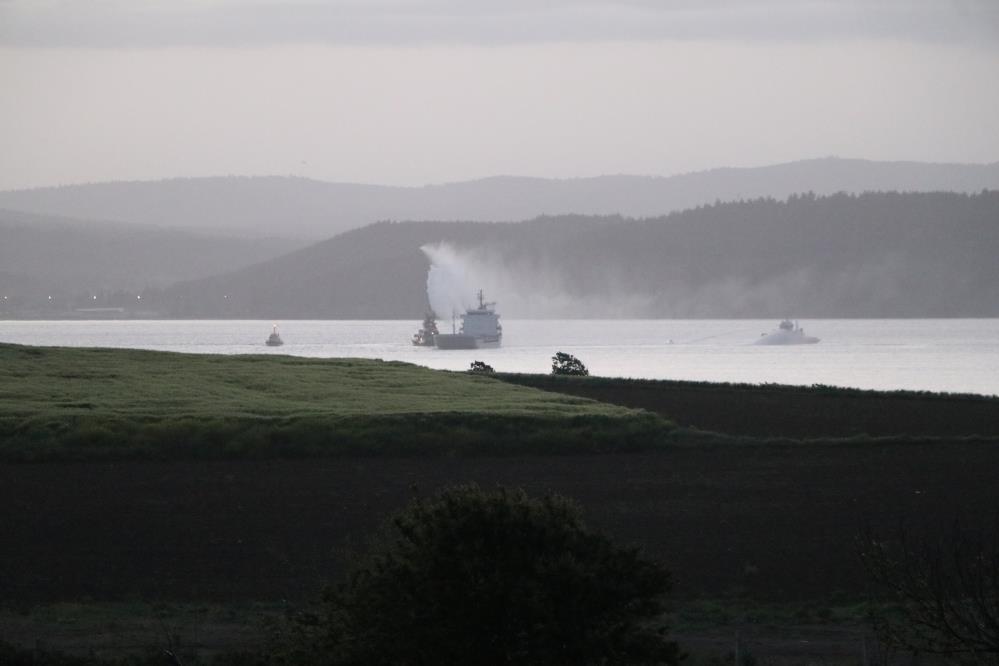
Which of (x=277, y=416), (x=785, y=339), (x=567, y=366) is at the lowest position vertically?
(x=277, y=416)

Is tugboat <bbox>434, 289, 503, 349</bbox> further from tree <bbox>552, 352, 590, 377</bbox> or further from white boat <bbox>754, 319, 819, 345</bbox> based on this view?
tree <bbox>552, 352, 590, 377</bbox>

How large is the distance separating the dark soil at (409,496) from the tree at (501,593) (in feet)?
14.2

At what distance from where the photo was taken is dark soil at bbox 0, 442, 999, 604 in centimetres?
1841

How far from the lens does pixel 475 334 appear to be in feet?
438

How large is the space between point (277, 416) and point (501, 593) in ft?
75.5

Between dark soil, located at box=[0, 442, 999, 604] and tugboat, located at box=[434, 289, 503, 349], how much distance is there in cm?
10020

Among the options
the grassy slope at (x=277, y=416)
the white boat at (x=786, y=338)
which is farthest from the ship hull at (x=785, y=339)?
the grassy slope at (x=277, y=416)

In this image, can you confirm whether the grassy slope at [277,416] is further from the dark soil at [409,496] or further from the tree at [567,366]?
the tree at [567,366]

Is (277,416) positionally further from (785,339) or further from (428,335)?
(785,339)

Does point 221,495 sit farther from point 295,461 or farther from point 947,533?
point 947,533

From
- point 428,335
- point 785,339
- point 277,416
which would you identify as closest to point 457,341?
point 428,335

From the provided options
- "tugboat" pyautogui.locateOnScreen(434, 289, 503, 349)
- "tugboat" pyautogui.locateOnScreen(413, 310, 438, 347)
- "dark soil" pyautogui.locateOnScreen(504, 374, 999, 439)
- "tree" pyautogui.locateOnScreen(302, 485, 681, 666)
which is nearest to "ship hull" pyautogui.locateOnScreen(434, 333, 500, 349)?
"tugboat" pyautogui.locateOnScreen(434, 289, 503, 349)

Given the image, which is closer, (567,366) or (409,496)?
(409,496)

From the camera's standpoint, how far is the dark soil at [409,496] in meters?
18.4
